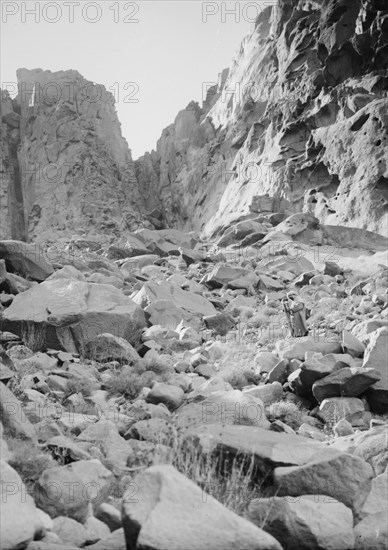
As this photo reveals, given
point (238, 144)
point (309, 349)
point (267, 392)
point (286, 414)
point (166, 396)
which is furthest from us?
point (238, 144)

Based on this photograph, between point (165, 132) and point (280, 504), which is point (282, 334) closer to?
point (280, 504)

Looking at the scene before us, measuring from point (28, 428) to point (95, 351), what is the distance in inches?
172

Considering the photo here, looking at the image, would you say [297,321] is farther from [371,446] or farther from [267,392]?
[371,446]

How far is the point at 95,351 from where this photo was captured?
8.94 metres

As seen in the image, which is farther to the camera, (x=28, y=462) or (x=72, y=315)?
(x=72, y=315)

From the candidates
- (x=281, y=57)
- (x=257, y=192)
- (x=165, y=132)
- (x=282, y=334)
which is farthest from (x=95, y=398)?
(x=165, y=132)

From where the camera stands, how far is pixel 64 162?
47000 mm

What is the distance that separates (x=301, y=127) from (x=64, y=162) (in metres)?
23.5

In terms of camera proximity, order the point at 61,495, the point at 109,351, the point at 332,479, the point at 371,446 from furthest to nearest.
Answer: the point at 109,351 < the point at 371,446 < the point at 332,479 < the point at 61,495

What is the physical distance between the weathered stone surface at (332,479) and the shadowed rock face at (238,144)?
2066 centimetres

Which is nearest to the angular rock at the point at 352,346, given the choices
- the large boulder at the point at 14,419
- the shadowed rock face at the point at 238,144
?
the large boulder at the point at 14,419

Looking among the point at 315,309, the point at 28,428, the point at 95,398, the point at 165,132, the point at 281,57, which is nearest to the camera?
the point at 28,428

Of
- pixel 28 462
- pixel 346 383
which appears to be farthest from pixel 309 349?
pixel 28 462

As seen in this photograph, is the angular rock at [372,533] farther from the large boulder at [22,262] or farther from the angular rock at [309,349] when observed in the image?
the large boulder at [22,262]
